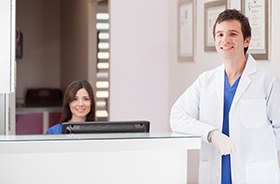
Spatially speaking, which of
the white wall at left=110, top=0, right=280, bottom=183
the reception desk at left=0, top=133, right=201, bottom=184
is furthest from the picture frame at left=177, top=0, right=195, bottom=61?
the reception desk at left=0, top=133, right=201, bottom=184

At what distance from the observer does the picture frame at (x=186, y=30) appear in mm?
5410

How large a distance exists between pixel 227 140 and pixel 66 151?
0.74 metres

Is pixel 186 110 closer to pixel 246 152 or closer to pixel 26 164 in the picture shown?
pixel 246 152

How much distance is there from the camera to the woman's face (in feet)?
13.3

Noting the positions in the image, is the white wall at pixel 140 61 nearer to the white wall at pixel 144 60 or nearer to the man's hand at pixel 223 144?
the white wall at pixel 144 60

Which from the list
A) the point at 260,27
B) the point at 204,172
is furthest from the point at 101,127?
the point at 260,27

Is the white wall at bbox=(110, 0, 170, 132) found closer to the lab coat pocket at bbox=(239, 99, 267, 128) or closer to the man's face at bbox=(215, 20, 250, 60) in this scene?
the man's face at bbox=(215, 20, 250, 60)

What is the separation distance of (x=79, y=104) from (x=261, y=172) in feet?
4.28

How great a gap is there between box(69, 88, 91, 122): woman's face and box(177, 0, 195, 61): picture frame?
154 centimetres

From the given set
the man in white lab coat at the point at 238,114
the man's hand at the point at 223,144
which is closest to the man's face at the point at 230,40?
the man in white lab coat at the point at 238,114

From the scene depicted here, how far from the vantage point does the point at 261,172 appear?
10.6 feet

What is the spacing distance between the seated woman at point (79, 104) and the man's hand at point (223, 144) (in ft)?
4.06

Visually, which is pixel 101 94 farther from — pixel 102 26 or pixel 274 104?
pixel 274 104

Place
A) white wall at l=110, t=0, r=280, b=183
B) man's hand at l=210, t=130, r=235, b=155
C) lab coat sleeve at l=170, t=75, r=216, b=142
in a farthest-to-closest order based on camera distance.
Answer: white wall at l=110, t=0, r=280, b=183 → lab coat sleeve at l=170, t=75, r=216, b=142 → man's hand at l=210, t=130, r=235, b=155
